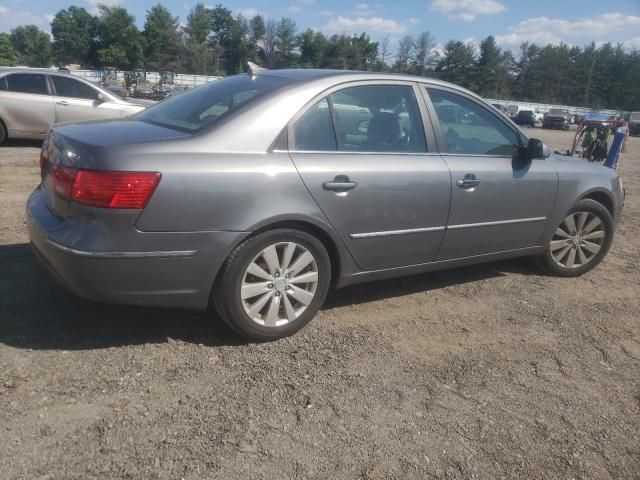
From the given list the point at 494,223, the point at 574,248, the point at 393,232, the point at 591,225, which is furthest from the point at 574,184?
the point at 393,232

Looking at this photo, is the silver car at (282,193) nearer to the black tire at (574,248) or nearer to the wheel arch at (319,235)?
the wheel arch at (319,235)

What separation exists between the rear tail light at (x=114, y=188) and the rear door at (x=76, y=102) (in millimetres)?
7764

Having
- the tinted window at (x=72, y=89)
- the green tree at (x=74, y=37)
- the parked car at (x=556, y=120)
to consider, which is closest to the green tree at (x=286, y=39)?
the green tree at (x=74, y=37)

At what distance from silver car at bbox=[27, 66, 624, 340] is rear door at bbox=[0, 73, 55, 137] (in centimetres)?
711

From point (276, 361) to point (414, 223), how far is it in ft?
4.19

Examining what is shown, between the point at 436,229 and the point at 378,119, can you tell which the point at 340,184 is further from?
the point at 436,229

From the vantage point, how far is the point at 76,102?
9.91 metres

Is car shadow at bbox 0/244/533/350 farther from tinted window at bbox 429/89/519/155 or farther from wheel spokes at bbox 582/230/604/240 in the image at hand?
wheel spokes at bbox 582/230/604/240

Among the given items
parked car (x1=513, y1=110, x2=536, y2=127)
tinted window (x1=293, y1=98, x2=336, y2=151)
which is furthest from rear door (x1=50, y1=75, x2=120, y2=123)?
parked car (x1=513, y1=110, x2=536, y2=127)

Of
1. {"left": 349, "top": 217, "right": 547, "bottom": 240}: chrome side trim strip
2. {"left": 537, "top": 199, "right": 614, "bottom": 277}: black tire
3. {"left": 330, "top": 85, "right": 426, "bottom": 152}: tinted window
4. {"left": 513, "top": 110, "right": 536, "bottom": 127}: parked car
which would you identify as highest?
{"left": 330, "top": 85, "right": 426, "bottom": 152}: tinted window

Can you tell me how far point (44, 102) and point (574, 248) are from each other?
29.5 feet

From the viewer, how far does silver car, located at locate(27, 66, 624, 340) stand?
2.68m

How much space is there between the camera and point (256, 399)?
8.75 ft

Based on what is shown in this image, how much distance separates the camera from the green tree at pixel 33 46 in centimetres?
10007
